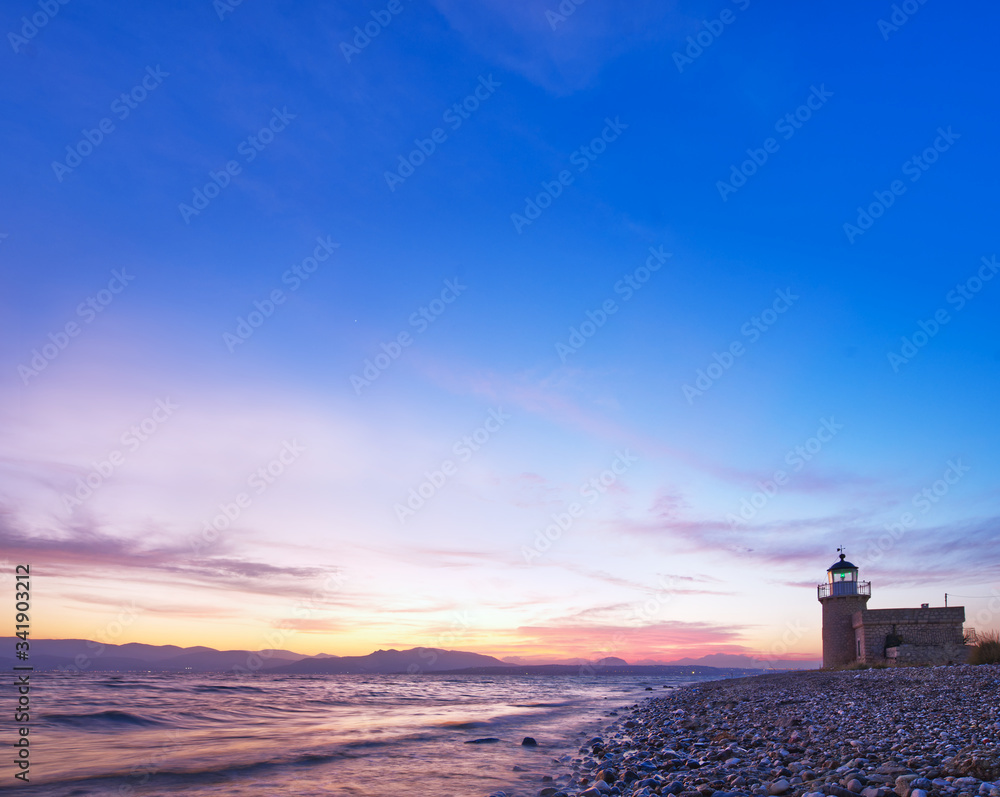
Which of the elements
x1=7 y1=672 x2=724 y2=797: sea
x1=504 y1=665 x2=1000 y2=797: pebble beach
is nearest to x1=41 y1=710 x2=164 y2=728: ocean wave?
x1=7 y1=672 x2=724 y2=797: sea

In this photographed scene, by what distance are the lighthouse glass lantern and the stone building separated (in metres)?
0.06

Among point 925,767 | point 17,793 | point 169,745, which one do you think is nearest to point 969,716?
point 925,767

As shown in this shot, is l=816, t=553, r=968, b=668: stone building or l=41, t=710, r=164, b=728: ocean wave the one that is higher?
l=816, t=553, r=968, b=668: stone building

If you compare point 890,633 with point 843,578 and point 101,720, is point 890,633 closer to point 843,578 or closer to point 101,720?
point 843,578

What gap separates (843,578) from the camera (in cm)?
3475

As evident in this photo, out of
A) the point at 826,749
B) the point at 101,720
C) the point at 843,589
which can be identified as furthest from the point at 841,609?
the point at 101,720

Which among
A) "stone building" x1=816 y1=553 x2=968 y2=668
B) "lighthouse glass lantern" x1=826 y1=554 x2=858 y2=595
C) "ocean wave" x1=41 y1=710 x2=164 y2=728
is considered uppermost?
"lighthouse glass lantern" x1=826 y1=554 x2=858 y2=595

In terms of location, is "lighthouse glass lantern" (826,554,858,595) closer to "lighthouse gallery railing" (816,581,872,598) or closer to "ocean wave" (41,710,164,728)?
"lighthouse gallery railing" (816,581,872,598)

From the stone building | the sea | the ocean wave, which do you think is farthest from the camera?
the stone building

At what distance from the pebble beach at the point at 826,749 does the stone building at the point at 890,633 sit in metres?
12.3

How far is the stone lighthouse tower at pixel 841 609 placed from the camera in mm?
33406

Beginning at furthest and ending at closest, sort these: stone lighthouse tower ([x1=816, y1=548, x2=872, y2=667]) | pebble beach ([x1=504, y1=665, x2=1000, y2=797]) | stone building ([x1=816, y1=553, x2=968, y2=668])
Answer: stone lighthouse tower ([x1=816, y1=548, x2=872, y2=667]), stone building ([x1=816, y1=553, x2=968, y2=668]), pebble beach ([x1=504, y1=665, x2=1000, y2=797])

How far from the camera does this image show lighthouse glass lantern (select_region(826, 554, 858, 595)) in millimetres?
34219

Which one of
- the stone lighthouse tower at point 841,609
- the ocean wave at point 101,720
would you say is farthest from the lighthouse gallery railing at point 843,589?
the ocean wave at point 101,720
